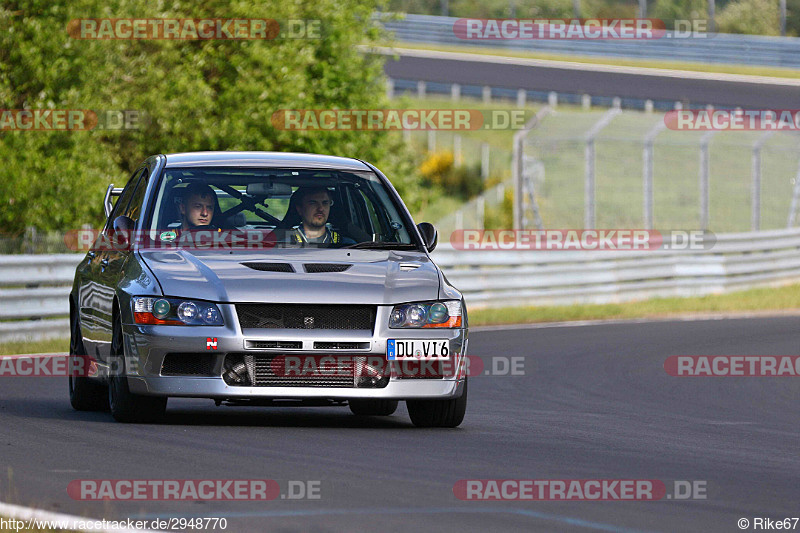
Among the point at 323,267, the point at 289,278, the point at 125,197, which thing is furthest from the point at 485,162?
the point at 289,278

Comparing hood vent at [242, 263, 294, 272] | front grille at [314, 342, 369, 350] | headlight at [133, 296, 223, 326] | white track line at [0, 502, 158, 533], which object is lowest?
front grille at [314, 342, 369, 350]

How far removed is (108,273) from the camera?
32.4 feet

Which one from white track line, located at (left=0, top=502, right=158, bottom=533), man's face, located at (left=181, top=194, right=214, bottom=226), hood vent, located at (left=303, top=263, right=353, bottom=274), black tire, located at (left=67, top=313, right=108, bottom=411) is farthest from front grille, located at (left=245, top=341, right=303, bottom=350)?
white track line, located at (left=0, top=502, right=158, bottom=533)

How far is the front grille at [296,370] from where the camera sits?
344 inches

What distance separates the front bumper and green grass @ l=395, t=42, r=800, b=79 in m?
42.7

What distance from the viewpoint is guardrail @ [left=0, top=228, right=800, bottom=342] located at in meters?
17.1

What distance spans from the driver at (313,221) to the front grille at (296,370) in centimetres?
124

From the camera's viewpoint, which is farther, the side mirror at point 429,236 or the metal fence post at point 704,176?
the metal fence post at point 704,176

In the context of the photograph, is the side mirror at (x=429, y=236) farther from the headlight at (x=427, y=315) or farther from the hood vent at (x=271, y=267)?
the hood vent at (x=271, y=267)

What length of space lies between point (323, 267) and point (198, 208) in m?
1.14

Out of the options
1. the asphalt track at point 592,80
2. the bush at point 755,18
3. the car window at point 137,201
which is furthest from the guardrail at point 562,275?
the bush at point 755,18

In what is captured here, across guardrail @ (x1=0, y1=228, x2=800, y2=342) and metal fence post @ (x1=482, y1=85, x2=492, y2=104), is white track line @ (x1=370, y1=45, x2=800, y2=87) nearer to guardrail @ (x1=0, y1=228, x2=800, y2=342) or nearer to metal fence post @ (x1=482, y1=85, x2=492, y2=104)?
metal fence post @ (x1=482, y1=85, x2=492, y2=104)

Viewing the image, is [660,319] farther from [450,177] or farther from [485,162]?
[485,162]

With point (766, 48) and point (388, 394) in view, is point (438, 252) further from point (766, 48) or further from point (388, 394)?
point (766, 48)
